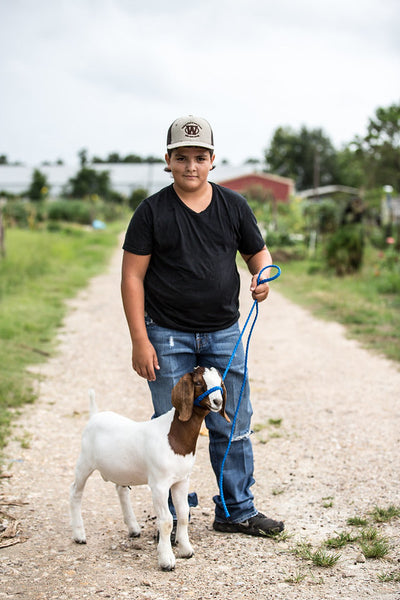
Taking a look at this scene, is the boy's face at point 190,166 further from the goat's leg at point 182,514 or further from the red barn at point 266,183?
the red barn at point 266,183

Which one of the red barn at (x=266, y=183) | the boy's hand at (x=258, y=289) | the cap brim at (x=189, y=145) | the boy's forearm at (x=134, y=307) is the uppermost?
the red barn at (x=266, y=183)

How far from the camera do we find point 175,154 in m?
3.15

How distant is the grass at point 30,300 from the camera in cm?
662

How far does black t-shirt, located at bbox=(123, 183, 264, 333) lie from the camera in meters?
3.14

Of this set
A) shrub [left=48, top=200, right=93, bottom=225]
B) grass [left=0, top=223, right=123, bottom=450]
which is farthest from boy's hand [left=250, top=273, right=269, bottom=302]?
shrub [left=48, top=200, right=93, bottom=225]

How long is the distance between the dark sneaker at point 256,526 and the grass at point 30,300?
220cm

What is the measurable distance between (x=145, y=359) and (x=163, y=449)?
17.3 inches

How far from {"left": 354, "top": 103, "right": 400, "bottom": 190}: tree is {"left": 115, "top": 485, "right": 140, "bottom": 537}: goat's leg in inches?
570

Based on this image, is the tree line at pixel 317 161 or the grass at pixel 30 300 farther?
the tree line at pixel 317 161

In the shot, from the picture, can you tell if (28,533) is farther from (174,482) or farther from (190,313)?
(190,313)

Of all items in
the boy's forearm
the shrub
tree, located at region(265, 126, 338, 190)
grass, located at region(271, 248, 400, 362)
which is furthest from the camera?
tree, located at region(265, 126, 338, 190)

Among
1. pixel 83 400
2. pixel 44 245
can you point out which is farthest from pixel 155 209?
pixel 44 245

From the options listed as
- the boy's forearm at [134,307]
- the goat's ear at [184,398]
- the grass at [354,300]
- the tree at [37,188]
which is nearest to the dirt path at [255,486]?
the grass at [354,300]

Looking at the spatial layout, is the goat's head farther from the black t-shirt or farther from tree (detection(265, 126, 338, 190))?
tree (detection(265, 126, 338, 190))
